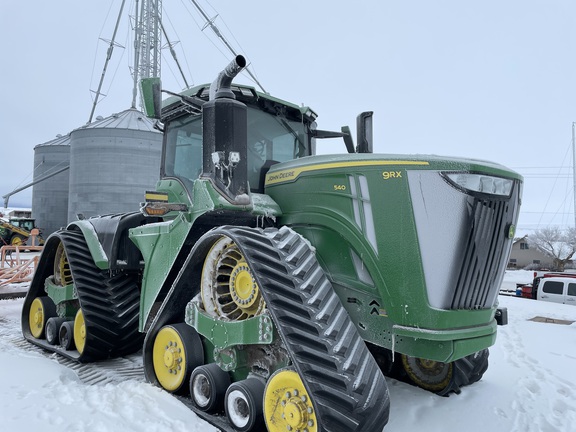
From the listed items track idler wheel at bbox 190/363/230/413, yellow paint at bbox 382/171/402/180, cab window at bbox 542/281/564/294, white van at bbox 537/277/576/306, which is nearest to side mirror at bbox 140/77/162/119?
yellow paint at bbox 382/171/402/180

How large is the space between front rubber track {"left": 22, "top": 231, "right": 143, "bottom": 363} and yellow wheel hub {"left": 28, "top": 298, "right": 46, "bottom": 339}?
652 mm

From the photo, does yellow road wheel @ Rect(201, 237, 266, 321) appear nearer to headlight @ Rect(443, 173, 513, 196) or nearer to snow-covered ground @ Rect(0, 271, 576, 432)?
snow-covered ground @ Rect(0, 271, 576, 432)

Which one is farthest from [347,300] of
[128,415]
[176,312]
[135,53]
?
[135,53]

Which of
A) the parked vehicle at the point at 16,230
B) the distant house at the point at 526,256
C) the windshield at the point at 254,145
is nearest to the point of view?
the windshield at the point at 254,145

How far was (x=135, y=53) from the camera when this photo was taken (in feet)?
73.8

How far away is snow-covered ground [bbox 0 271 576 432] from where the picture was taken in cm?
352

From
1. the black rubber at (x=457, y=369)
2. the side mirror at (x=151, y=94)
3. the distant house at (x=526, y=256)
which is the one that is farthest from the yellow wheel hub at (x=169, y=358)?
the distant house at (x=526, y=256)

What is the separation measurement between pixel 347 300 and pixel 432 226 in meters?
0.88

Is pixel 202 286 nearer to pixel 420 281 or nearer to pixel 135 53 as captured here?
pixel 420 281

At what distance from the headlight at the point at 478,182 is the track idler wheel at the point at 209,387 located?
224cm

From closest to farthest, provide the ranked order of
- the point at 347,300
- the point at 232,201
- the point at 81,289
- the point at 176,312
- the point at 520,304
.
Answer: the point at 347,300 → the point at 232,201 → the point at 176,312 → the point at 81,289 → the point at 520,304

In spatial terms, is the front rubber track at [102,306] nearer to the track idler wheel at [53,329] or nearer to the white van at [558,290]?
the track idler wheel at [53,329]

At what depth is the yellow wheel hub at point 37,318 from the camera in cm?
671

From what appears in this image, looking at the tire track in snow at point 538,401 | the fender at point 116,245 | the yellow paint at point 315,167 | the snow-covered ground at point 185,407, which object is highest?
the yellow paint at point 315,167
